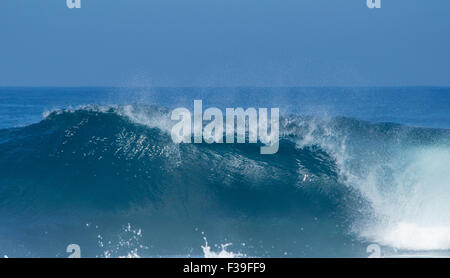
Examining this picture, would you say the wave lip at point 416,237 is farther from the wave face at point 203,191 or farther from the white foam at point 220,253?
the white foam at point 220,253

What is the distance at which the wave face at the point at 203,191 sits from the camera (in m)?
7.75

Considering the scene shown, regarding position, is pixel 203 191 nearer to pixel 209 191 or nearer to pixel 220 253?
pixel 209 191

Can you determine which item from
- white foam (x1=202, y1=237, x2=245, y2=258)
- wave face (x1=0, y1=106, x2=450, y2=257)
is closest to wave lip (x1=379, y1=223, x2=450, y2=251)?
wave face (x1=0, y1=106, x2=450, y2=257)

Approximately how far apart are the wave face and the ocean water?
0.07 feet

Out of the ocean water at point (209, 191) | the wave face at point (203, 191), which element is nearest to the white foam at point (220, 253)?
the ocean water at point (209, 191)

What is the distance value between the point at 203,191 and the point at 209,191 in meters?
0.10

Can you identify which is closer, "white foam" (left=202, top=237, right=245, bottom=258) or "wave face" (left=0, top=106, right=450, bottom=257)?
"white foam" (left=202, top=237, right=245, bottom=258)

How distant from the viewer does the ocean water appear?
25.2 feet

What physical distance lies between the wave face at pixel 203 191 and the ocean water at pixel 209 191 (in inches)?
0.8

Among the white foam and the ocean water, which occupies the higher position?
the ocean water

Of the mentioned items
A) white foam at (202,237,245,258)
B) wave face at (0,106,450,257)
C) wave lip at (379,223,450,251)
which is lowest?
white foam at (202,237,245,258)

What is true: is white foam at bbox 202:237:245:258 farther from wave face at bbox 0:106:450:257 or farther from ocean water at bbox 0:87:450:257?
wave face at bbox 0:106:450:257

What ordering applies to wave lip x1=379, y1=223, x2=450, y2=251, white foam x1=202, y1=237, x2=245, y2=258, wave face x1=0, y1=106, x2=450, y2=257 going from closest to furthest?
white foam x1=202, y1=237, x2=245, y2=258 < wave lip x1=379, y1=223, x2=450, y2=251 < wave face x1=0, y1=106, x2=450, y2=257
